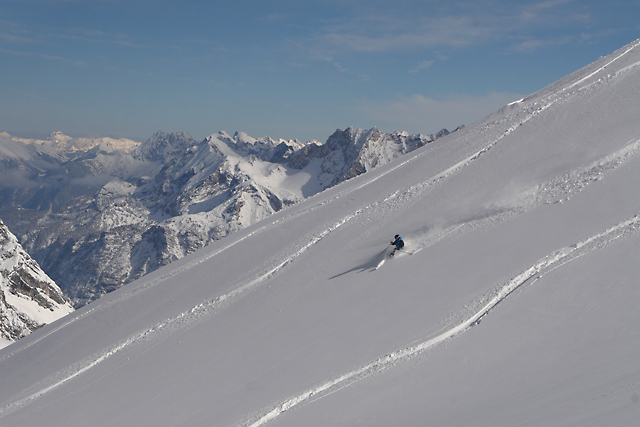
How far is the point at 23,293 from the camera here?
313 ft

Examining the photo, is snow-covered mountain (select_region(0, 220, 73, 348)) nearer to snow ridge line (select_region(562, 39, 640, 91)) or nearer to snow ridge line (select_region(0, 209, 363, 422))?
snow ridge line (select_region(0, 209, 363, 422))

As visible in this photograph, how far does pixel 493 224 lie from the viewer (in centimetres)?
2167

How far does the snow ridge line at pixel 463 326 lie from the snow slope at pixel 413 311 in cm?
8

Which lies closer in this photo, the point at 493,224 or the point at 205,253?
the point at 493,224

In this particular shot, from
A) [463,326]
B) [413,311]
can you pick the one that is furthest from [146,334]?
[463,326]

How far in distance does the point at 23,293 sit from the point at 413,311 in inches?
4168

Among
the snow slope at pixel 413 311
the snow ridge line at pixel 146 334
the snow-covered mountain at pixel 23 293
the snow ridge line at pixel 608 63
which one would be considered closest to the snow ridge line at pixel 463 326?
the snow slope at pixel 413 311

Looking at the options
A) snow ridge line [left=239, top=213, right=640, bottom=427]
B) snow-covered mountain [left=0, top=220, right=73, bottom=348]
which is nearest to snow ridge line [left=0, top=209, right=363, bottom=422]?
snow ridge line [left=239, top=213, right=640, bottom=427]

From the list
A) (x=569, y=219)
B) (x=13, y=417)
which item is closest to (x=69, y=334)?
(x=13, y=417)

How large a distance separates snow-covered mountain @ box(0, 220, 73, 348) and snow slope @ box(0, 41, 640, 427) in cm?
6768

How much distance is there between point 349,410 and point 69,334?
70.2 ft

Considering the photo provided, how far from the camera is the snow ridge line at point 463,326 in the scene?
14.5m

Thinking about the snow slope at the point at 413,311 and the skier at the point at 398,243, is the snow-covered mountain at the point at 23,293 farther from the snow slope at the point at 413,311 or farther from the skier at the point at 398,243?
the skier at the point at 398,243

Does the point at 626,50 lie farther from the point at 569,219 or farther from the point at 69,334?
the point at 69,334
